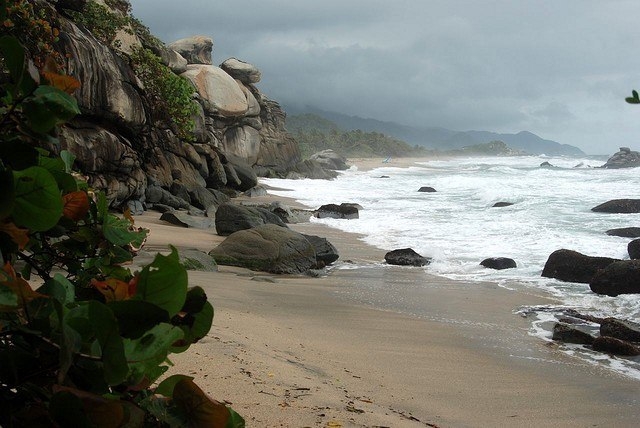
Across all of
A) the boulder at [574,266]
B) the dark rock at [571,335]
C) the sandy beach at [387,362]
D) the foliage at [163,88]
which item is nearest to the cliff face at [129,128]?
the foliage at [163,88]

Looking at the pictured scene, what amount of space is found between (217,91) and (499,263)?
19431 millimetres

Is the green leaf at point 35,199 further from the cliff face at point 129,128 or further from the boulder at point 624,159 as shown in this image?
the boulder at point 624,159

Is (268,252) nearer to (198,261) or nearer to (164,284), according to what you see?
(198,261)

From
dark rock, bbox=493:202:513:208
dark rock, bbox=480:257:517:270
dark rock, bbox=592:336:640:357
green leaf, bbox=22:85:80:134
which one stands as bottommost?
dark rock, bbox=592:336:640:357

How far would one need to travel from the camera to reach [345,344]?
504 cm

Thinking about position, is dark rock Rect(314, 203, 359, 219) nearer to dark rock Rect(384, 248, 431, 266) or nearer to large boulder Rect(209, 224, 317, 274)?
dark rock Rect(384, 248, 431, 266)

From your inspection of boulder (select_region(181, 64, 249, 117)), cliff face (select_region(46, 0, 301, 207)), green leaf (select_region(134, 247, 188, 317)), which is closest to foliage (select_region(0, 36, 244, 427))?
green leaf (select_region(134, 247, 188, 317))

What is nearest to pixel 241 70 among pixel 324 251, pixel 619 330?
pixel 324 251

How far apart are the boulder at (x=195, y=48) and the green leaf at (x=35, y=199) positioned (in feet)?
96.3

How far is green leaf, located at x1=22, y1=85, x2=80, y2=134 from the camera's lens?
81cm

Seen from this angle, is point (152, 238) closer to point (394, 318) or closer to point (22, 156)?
point (394, 318)

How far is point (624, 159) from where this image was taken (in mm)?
58969

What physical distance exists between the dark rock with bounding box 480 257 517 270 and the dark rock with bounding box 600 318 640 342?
3.92 m

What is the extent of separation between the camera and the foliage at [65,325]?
26.1 inches
